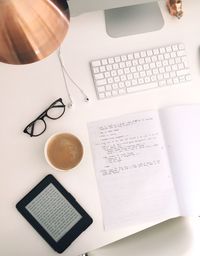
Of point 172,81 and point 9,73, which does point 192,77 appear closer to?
point 172,81

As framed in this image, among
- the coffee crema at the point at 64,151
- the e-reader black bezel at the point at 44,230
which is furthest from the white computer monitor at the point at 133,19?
the e-reader black bezel at the point at 44,230

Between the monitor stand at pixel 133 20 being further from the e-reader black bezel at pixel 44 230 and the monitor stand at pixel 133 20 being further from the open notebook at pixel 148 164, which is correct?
the e-reader black bezel at pixel 44 230

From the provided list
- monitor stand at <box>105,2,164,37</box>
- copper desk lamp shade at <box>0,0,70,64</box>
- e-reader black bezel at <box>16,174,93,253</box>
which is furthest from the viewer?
monitor stand at <box>105,2,164,37</box>

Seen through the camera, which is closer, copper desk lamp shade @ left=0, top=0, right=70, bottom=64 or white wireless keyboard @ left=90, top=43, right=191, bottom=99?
copper desk lamp shade @ left=0, top=0, right=70, bottom=64

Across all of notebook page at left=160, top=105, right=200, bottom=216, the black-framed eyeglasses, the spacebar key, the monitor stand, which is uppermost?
the monitor stand

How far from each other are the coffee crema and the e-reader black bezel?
4cm

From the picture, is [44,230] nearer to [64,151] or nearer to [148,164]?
[64,151]

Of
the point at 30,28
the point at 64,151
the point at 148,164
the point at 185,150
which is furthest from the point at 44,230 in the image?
the point at 30,28

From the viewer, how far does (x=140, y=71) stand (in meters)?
0.90

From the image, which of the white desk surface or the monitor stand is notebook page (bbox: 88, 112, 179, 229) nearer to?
the white desk surface

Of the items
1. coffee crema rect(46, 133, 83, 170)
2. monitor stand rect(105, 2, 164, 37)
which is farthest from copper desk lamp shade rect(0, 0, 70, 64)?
monitor stand rect(105, 2, 164, 37)

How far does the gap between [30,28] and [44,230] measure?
0.53 metres

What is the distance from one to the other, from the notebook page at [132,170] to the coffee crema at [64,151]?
5 centimetres

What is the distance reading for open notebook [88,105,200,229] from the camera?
2.72ft
